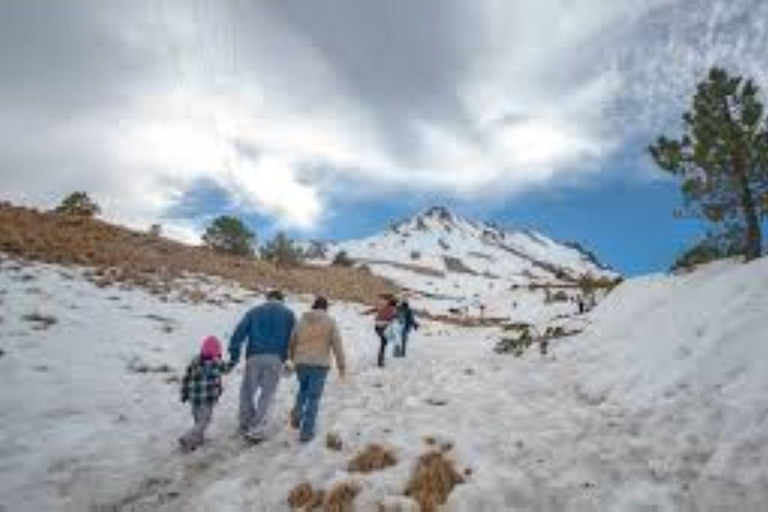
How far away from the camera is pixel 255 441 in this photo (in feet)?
36.2

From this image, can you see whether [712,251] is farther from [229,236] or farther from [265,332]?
[229,236]

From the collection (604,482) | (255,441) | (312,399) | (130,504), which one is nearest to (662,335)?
(604,482)

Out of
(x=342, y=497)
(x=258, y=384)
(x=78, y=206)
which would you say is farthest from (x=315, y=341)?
(x=78, y=206)

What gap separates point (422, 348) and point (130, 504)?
15.4m

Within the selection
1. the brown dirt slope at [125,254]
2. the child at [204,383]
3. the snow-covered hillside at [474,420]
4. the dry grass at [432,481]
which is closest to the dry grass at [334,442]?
the snow-covered hillside at [474,420]

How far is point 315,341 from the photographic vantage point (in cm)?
1141

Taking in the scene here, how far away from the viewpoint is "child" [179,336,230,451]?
11.1m

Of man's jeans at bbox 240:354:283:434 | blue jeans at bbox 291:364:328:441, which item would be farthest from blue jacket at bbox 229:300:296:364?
blue jeans at bbox 291:364:328:441

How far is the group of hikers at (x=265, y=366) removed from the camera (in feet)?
36.3

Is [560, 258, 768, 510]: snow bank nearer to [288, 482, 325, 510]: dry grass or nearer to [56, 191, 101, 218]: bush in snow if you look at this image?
[288, 482, 325, 510]: dry grass

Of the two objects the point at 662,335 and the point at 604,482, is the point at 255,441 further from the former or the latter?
the point at 662,335

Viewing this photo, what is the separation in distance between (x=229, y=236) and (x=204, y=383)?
163 ft

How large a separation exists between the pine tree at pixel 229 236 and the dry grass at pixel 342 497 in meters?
51.3

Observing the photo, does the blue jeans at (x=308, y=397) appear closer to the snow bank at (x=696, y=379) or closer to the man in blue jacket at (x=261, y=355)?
the man in blue jacket at (x=261, y=355)
